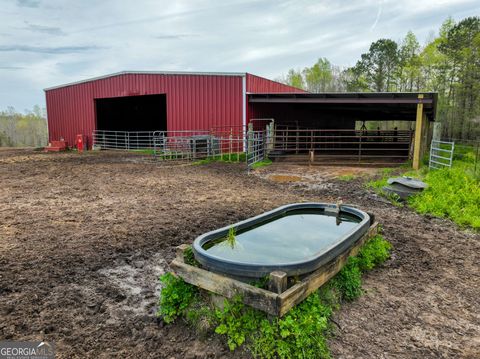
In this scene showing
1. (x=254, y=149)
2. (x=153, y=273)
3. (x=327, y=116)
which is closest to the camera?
(x=153, y=273)

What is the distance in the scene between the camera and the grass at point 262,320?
236 centimetres

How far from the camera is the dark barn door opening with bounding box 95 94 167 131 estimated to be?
19.9 metres

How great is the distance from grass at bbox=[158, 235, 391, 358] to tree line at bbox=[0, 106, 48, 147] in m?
46.6

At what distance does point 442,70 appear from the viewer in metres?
30.0

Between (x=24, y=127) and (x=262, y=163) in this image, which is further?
(x=24, y=127)

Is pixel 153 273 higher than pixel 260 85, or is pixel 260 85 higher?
pixel 260 85

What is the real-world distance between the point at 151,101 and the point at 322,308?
1989 cm

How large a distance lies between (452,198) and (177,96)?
12.2m

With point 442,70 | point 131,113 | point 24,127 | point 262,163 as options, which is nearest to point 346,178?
point 262,163

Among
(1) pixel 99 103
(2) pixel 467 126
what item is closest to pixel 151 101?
(1) pixel 99 103

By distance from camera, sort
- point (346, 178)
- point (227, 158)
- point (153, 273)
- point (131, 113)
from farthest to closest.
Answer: point (131, 113)
point (227, 158)
point (346, 178)
point (153, 273)

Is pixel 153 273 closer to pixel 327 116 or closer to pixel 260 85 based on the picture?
pixel 260 85

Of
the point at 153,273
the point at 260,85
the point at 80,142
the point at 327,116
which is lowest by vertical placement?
the point at 153,273

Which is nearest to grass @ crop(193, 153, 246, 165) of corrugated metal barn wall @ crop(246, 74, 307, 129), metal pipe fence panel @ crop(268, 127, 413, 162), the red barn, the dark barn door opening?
metal pipe fence panel @ crop(268, 127, 413, 162)
